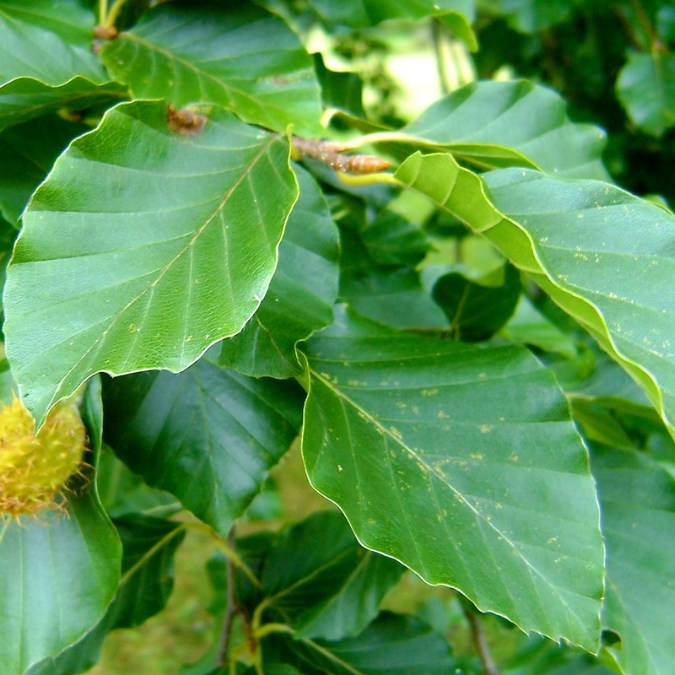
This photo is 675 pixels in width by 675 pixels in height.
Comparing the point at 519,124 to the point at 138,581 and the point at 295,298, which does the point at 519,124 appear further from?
the point at 138,581

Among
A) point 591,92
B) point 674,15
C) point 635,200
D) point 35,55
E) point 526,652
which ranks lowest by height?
point 526,652

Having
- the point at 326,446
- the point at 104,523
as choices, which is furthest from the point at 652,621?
the point at 104,523

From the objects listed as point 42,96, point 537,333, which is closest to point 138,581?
point 42,96

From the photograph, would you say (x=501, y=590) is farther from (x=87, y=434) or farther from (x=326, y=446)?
(x=87, y=434)

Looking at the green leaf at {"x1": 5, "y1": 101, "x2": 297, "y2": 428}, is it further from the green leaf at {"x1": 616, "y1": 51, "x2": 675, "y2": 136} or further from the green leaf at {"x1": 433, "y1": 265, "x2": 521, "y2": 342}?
the green leaf at {"x1": 616, "y1": 51, "x2": 675, "y2": 136}

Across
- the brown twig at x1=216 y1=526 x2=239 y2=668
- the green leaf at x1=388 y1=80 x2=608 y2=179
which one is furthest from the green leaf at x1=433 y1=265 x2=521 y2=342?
the brown twig at x1=216 y1=526 x2=239 y2=668
